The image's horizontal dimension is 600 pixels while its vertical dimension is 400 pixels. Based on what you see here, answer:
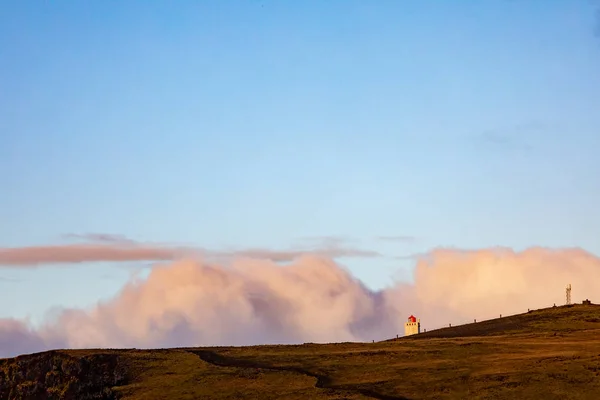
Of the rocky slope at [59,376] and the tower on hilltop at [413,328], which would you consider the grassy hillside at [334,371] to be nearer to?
the rocky slope at [59,376]

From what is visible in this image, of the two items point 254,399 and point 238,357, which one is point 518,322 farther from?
point 254,399

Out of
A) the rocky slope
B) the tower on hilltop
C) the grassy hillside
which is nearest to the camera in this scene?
the grassy hillside

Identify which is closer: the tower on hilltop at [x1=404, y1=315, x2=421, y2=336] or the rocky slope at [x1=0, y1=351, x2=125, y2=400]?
the rocky slope at [x1=0, y1=351, x2=125, y2=400]

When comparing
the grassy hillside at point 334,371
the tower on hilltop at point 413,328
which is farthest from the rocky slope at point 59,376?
the tower on hilltop at point 413,328

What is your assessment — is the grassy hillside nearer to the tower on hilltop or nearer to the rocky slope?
the rocky slope

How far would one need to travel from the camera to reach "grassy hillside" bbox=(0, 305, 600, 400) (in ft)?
315

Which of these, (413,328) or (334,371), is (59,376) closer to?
(334,371)

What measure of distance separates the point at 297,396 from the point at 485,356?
85.6 ft

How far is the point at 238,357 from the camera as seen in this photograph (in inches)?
4786

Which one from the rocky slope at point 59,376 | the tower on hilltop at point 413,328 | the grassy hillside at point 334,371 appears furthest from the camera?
the tower on hilltop at point 413,328

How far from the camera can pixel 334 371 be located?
109438 mm

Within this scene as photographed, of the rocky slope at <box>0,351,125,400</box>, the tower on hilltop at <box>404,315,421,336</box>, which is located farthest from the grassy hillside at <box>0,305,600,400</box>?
the tower on hilltop at <box>404,315,421,336</box>

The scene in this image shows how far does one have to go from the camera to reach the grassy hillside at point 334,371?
3777 inches

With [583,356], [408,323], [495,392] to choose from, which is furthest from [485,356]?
[408,323]
